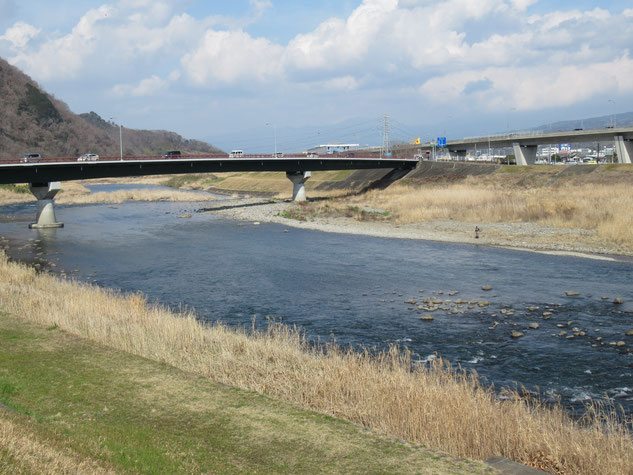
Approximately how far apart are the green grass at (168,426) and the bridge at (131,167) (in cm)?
5426

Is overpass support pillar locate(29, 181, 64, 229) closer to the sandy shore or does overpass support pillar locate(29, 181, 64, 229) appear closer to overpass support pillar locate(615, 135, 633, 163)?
the sandy shore

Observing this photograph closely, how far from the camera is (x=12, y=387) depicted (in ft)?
45.8

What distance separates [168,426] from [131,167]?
216 ft

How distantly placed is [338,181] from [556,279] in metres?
88.9

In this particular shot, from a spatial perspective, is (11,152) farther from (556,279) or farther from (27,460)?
(27,460)

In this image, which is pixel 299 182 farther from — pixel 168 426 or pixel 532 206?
pixel 168 426

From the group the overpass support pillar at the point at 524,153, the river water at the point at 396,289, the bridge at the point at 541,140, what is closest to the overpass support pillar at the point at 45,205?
the river water at the point at 396,289

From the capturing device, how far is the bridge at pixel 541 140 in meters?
93.8

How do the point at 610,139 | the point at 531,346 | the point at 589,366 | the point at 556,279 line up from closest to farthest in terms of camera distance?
the point at 589,366 → the point at 531,346 → the point at 556,279 → the point at 610,139

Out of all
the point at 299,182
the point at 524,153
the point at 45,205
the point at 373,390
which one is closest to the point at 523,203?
the point at 299,182

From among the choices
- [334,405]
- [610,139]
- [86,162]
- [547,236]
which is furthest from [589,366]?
[610,139]

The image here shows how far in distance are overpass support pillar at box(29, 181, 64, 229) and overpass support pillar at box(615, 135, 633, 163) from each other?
8222 cm

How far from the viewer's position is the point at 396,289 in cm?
3381

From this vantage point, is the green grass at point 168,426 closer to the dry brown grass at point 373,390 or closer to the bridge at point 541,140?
the dry brown grass at point 373,390
